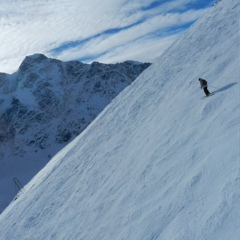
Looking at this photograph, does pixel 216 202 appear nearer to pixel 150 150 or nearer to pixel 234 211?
pixel 234 211

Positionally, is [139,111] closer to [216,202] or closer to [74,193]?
[74,193]

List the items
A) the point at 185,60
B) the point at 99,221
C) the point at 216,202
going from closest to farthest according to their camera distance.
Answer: the point at 216,202, the point at 99,221, the point at 185,60

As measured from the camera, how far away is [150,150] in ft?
54.7

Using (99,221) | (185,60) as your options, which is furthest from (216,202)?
(185,60)

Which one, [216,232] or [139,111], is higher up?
[139,111]

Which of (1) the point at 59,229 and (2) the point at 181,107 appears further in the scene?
(2) the point at 181,107

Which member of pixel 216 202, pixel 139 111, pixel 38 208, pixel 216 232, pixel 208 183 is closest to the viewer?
pixel 216 232

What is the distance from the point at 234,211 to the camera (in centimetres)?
934

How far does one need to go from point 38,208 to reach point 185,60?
15.6 m

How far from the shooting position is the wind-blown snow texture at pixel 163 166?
10789 mm

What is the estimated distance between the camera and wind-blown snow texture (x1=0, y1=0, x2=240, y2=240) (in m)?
10.8

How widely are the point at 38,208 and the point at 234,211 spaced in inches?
576

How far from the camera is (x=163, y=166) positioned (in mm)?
14359

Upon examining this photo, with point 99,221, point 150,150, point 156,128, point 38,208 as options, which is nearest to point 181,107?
point 156,128
